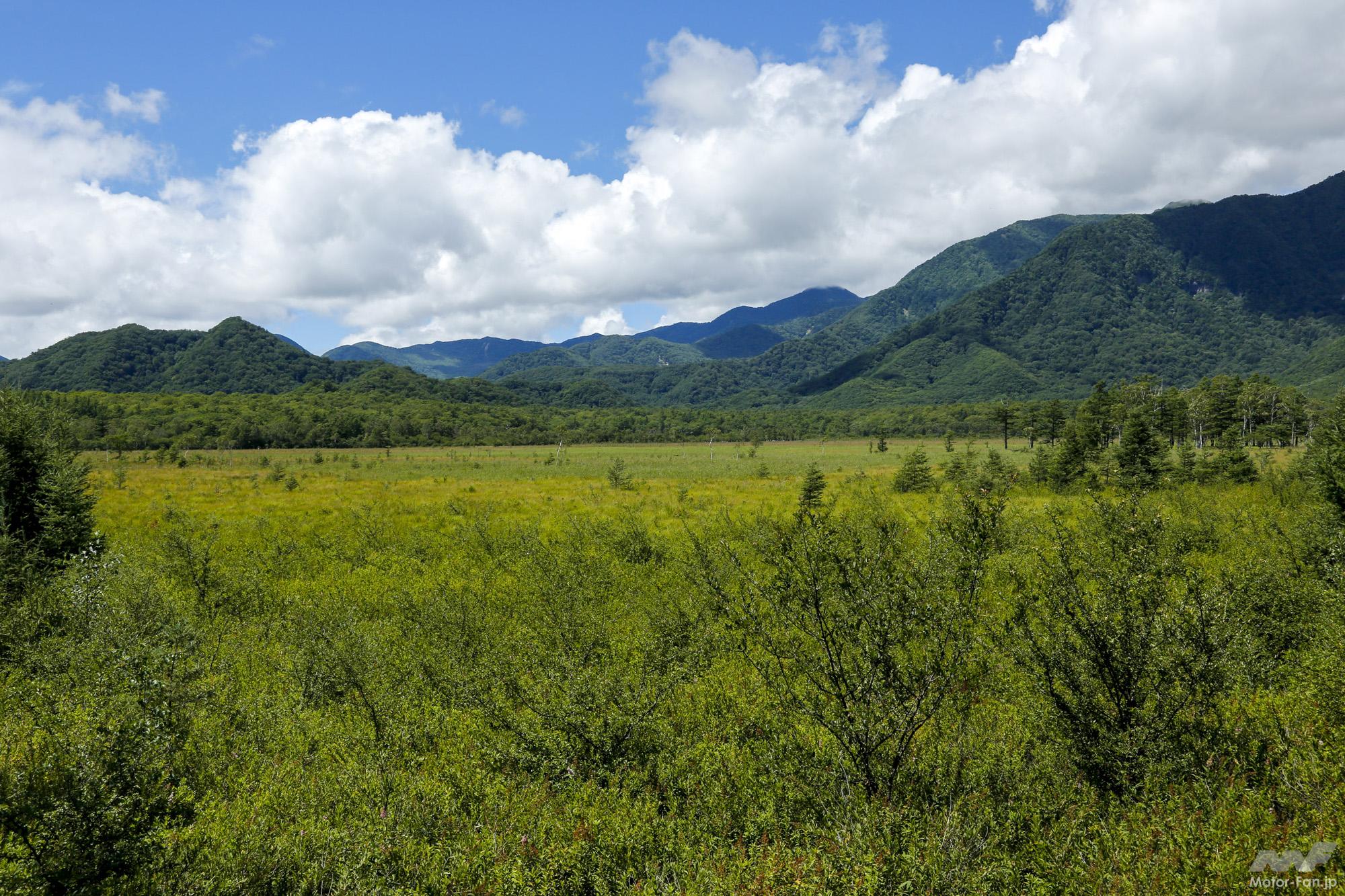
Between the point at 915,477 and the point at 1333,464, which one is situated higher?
the point at 1333,464

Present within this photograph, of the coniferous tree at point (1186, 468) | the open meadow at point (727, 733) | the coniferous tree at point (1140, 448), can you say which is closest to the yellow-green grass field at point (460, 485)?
the coniferous tree at point (1186, 468)

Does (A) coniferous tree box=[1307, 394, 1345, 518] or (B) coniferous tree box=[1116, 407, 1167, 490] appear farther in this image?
(B) coniferous tree box=[1116, 407, 1167, 490]

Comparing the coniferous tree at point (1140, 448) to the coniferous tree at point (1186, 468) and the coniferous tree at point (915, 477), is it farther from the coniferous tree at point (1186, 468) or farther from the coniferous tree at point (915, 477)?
the coniferous tree at point (915, 477)

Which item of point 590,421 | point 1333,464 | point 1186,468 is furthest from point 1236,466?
point 590,421

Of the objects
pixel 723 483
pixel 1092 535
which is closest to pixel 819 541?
pixel 1092 535

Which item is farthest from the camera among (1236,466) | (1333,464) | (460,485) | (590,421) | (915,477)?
(590,421)

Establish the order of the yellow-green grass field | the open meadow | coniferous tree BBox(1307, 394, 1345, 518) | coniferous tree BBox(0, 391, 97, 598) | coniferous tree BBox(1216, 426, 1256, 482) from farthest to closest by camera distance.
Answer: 1. coniferous tree BBox(1216, 426, 1256, 482)
2. the yellow-green grass field
3. coniferous tree BBox(1307, 394, 1345, 518)
4. coniferous tree BBox(0, 391, 97, 598)
5. the open meadow

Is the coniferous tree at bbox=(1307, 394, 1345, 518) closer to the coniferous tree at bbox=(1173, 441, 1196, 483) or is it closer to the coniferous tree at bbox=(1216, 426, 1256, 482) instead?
the coniferous tree at bbox=(1216, 426, 1256, 482)

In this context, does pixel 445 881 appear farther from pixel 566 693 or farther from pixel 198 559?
pixel 198 559

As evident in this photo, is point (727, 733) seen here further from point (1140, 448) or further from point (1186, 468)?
point (1186, 468)

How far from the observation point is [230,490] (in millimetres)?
36031

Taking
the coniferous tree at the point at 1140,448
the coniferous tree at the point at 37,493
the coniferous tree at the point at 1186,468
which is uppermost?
the coniferous tree at the point at 37,493

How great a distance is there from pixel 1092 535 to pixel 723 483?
103 feet

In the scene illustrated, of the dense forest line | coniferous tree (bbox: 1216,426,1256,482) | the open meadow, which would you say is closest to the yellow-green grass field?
coniferous tree (bbox: 1216,426,1256,482)
